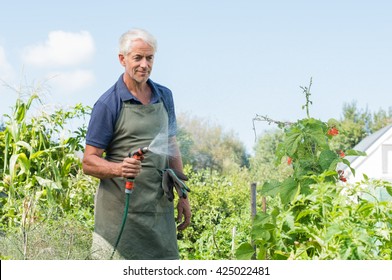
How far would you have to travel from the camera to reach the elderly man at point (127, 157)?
9.99 ft

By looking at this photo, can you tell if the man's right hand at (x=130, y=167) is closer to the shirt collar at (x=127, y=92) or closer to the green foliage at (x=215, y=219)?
the shirt collar at (x=127, y=92)

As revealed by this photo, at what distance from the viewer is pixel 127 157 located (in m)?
2.96

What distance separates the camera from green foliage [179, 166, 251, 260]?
470cm

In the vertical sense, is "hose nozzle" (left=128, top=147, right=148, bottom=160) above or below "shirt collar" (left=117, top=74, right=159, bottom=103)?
below

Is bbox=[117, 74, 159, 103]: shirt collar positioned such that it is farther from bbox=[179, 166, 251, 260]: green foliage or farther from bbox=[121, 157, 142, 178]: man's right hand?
bbox=[179, 166, 251, 260]: green foliage

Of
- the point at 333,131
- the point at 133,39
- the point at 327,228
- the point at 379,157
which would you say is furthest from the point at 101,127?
the point at 379,157

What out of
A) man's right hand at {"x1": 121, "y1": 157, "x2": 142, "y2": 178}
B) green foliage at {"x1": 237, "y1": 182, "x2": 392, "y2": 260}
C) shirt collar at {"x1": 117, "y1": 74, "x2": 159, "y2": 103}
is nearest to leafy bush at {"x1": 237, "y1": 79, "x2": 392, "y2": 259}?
green foliage at {"x1": 237, "y1": 182, "x2": 392, "y2": 260}

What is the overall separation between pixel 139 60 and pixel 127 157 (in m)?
0.48

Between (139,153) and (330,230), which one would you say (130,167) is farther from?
(330,230)

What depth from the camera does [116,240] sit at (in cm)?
309

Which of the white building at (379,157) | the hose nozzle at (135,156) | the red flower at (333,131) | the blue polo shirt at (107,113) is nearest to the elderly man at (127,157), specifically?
the blue polo shirt at (107,113)
